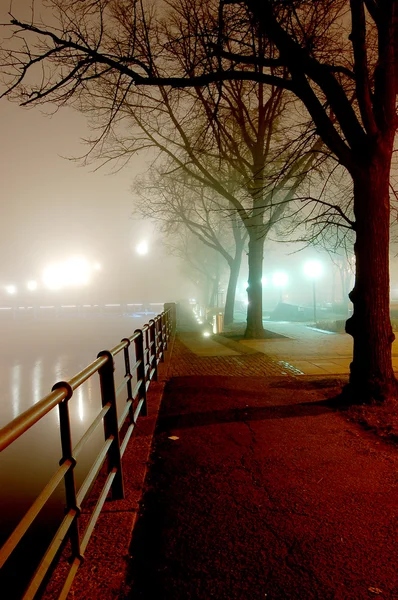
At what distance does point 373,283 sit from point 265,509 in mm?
4029

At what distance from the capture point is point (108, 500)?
11.4 ft

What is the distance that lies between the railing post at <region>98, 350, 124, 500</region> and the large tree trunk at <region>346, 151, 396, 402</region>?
13.6 ft

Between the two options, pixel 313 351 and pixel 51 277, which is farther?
pixel 51 277

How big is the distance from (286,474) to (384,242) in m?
3.87

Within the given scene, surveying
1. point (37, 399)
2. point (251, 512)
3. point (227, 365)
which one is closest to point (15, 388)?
point (37, 399)

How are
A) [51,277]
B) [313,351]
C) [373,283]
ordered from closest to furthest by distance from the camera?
[373,283], [313,351], [51,277]

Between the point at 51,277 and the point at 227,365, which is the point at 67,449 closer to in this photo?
the point at 227,365

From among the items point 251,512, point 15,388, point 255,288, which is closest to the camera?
point 251,512

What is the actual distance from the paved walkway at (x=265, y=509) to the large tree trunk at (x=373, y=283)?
2.63 ft

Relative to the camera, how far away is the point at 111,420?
3.35 meters

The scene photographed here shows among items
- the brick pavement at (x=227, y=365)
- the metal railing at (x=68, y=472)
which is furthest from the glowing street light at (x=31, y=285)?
the metal railing at (x=68, y=472)

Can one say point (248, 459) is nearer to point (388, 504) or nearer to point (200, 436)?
point (200, 436)

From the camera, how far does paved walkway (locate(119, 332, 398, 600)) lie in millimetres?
2469

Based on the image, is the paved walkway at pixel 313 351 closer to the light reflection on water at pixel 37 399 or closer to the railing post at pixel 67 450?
the light reflection on water at pixel 37 399
